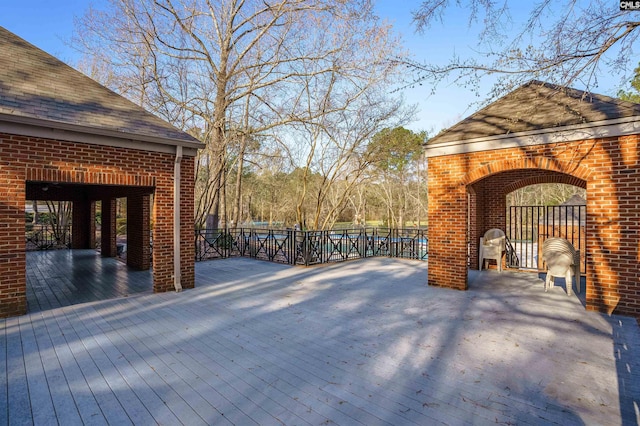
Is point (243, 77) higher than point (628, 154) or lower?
higher

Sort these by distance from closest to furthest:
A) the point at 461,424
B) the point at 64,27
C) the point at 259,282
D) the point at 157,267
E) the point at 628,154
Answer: the point at 461,424 → the point at 628,154 → the point at 157,267 → the point at 259,282 → the point at 64,27

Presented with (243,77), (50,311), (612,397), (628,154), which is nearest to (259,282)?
(50,311)

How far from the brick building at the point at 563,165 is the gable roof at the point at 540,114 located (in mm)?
15

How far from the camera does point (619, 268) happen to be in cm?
514

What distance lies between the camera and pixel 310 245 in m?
10.5

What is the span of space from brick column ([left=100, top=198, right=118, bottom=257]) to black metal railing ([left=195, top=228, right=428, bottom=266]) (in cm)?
295

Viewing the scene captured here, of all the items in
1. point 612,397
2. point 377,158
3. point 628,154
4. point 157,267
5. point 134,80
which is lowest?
point 612,397

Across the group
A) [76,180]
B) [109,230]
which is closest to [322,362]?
[76,180]

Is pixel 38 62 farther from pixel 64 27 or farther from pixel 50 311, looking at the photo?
pixel 64 27

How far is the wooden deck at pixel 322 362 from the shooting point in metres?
2.61

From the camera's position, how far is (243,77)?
45.4ft

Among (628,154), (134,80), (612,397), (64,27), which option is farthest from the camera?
(134,80)

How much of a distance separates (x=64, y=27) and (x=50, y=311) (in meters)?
11.9

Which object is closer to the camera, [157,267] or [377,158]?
[157,267]
